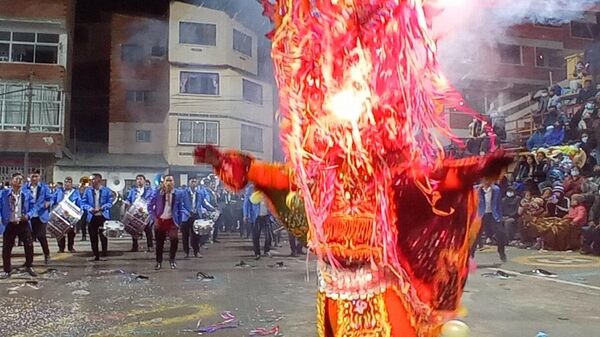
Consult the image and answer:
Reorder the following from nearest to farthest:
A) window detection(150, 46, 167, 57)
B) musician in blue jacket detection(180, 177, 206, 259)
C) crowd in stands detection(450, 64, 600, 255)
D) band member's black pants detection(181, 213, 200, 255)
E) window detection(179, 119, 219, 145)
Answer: window detection(179, 119, 219, 145), window detection(150, 46, 167, 57), musician in blue jacket detection(180, 177, 206, 259), band member's black pants detection(181, 213, 200, 255), crowd in stands detection(450, 64, 600, 255)

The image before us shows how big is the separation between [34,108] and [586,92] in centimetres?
1702

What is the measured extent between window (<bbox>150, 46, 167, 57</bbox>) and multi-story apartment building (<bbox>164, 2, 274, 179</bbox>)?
0.17 meters

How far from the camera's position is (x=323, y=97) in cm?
241

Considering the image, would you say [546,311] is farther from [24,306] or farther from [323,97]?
[24,306]

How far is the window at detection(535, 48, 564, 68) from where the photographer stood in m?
12.1

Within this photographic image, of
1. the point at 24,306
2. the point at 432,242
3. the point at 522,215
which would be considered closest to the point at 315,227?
the point at 432,242

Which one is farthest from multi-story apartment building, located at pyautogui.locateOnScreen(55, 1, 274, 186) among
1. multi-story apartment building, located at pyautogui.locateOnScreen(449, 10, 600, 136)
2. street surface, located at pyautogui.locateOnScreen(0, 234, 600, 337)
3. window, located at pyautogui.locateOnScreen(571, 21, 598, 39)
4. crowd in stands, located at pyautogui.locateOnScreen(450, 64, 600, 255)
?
window, located at pyautogui.locateOnScreen(571, 21, 598, 39)

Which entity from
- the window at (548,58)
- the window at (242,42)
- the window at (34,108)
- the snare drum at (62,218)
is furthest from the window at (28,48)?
the window at (548,58)

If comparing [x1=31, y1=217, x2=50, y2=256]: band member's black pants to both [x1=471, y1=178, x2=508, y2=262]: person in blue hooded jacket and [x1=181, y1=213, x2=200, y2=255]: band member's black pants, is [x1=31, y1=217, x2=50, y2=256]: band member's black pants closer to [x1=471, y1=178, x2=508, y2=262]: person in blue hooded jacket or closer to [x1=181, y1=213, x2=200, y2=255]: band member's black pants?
[x1=181, y1=213, x2=200, y2=255]: band member's black pants

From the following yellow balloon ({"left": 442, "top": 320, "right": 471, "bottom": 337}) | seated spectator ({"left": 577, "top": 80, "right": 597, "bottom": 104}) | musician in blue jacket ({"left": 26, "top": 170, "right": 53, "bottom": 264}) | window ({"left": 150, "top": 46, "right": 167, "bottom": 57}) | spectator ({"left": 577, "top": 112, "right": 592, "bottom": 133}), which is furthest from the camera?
seated spectator ({"left": 577, "top": 80, "right": 597, "bottom": 104})

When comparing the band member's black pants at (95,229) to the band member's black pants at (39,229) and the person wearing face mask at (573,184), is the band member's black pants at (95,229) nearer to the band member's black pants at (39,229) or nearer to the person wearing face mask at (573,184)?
the band member's black pants at (39,229)

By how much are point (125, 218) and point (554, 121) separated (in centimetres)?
958

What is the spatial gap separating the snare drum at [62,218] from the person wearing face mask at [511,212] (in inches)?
338

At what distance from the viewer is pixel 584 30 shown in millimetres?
11289
